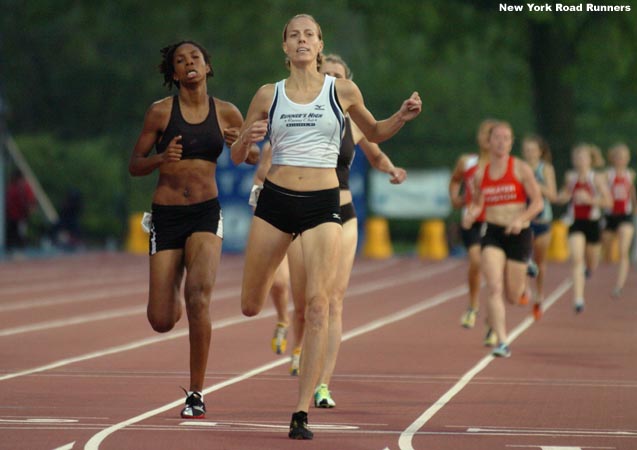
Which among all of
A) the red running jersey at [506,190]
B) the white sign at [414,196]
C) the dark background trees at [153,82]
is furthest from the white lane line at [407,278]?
the dark background trees at [153,82]

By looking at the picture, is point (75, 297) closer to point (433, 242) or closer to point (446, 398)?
point (446, 398)

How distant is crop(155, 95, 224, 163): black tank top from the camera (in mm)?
11312

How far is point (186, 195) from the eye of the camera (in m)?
11.3

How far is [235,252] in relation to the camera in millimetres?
43969

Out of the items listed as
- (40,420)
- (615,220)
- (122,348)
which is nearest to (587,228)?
(615,220)

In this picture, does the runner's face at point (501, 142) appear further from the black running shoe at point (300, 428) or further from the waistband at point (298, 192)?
the black running shoe at point (300, 428)

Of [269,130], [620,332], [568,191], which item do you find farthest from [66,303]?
[269,130]

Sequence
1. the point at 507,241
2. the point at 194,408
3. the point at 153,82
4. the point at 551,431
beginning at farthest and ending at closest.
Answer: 1. the point at 153,82
2. the point at 507,241
3. the point at 194,408
4. the point at 551,431

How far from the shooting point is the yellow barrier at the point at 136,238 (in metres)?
46.3

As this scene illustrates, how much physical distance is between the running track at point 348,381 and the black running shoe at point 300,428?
0.06 m

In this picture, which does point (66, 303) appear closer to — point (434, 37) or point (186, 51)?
point (186, 51)

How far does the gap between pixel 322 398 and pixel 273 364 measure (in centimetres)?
356

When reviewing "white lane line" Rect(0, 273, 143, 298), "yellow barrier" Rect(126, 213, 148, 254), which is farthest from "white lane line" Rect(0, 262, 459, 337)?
"yellow barrier" Rect(126, 213, 148, 254)

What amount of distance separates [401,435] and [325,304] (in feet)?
2.88
